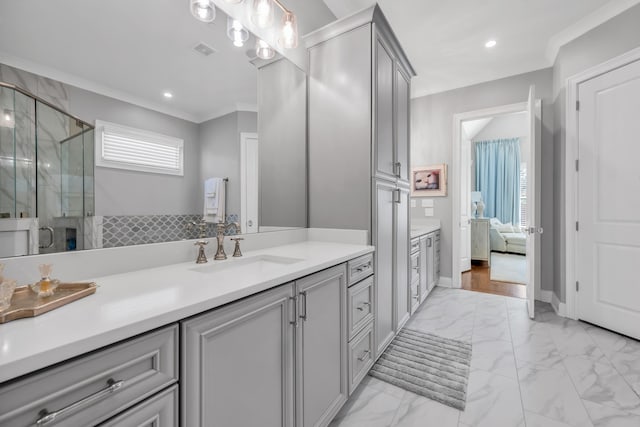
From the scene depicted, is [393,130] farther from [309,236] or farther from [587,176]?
[587,176]

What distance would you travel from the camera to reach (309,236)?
204cm

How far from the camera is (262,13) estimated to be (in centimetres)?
156

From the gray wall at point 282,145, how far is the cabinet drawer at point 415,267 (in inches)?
50.1

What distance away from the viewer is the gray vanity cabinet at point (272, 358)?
74cm

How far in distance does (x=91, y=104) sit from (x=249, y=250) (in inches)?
39.1

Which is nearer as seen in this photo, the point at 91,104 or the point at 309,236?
the point at 91,104

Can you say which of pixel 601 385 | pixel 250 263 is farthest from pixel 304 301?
pixel 601 385

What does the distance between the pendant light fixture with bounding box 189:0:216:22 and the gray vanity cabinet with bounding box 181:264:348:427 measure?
1.36 m

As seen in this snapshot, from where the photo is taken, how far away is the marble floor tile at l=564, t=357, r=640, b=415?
59.6 inches

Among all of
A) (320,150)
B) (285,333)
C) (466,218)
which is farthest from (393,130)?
(466,218)

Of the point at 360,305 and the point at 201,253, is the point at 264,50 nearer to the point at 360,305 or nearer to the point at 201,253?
the point at 201,253

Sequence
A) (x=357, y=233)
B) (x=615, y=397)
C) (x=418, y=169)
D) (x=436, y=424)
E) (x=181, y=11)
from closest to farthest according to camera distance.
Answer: (x=181, y=11), (x=436, y=424), (x=615, y=397), (x=357, y=233), (x=418, y=169)

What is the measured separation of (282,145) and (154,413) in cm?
162

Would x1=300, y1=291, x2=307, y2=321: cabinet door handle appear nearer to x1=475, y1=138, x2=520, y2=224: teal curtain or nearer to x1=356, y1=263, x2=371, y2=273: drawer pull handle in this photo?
x1=356, y1=263, x2=371, y2=273: drawer pull handle
